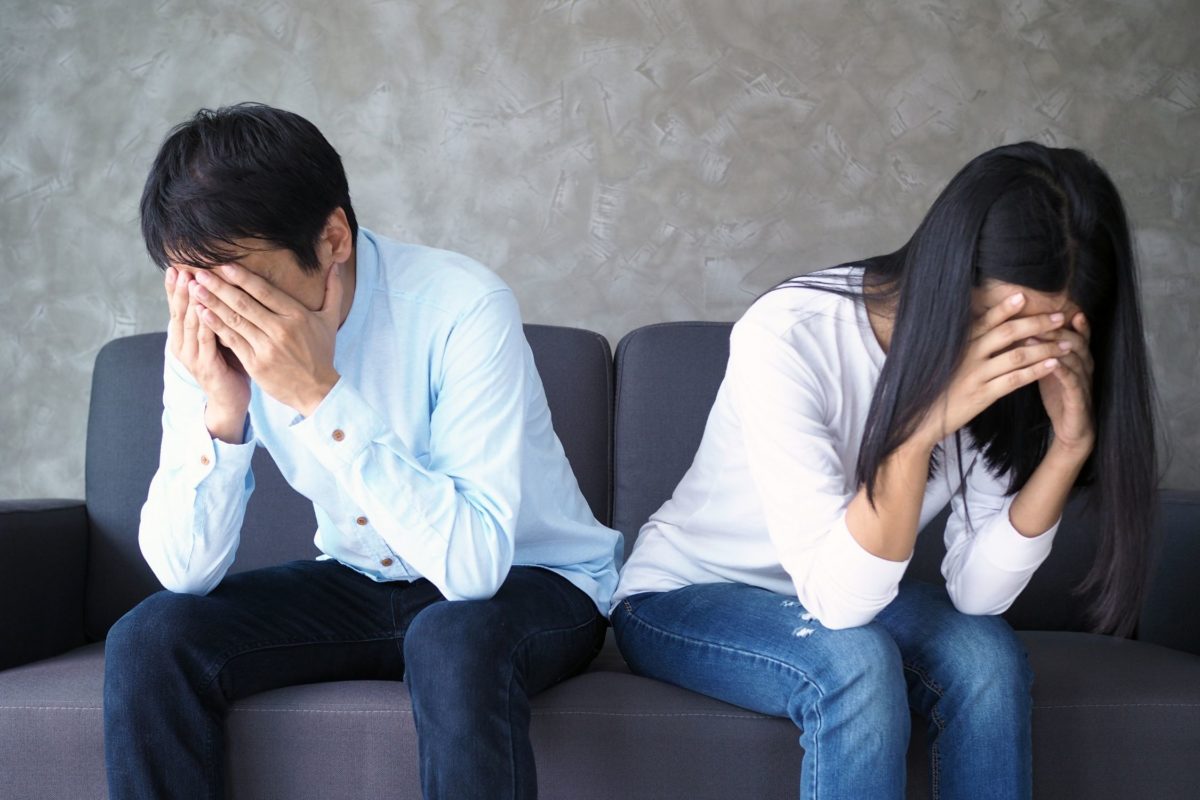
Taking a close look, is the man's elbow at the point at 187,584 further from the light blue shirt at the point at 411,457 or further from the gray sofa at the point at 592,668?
the gray sofa at the point at 592,668

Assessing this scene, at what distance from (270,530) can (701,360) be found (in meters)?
0.71

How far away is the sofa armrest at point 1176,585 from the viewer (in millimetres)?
1568

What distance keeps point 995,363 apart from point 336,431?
0.64 m

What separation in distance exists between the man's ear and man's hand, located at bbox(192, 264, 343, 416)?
8 centimetres

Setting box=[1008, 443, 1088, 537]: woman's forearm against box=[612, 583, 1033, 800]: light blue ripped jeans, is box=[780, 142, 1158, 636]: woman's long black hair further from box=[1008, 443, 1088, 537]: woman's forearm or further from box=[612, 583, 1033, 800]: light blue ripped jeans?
box=[612, 583, 1033, 800]: light blue ripped jeans

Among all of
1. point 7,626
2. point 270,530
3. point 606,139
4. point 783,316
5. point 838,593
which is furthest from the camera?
point 606,139

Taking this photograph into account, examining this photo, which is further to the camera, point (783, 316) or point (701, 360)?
point (701, 360)

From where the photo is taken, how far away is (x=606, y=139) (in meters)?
2.09

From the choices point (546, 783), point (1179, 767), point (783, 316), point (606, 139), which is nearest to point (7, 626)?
point (546, 783)

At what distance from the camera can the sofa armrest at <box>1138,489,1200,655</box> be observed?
1568 mm

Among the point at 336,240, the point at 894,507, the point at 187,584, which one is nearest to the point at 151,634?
the point at 187,584

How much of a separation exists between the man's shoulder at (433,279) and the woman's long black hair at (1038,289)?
1.45 ft

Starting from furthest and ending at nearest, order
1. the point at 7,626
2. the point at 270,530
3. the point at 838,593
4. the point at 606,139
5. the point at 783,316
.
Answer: the point at 606,139
the point at 270,530
the point at 7,626
the point at 783,316
the point at 838,593

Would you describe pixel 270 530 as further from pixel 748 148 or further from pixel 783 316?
pixel 748 148
